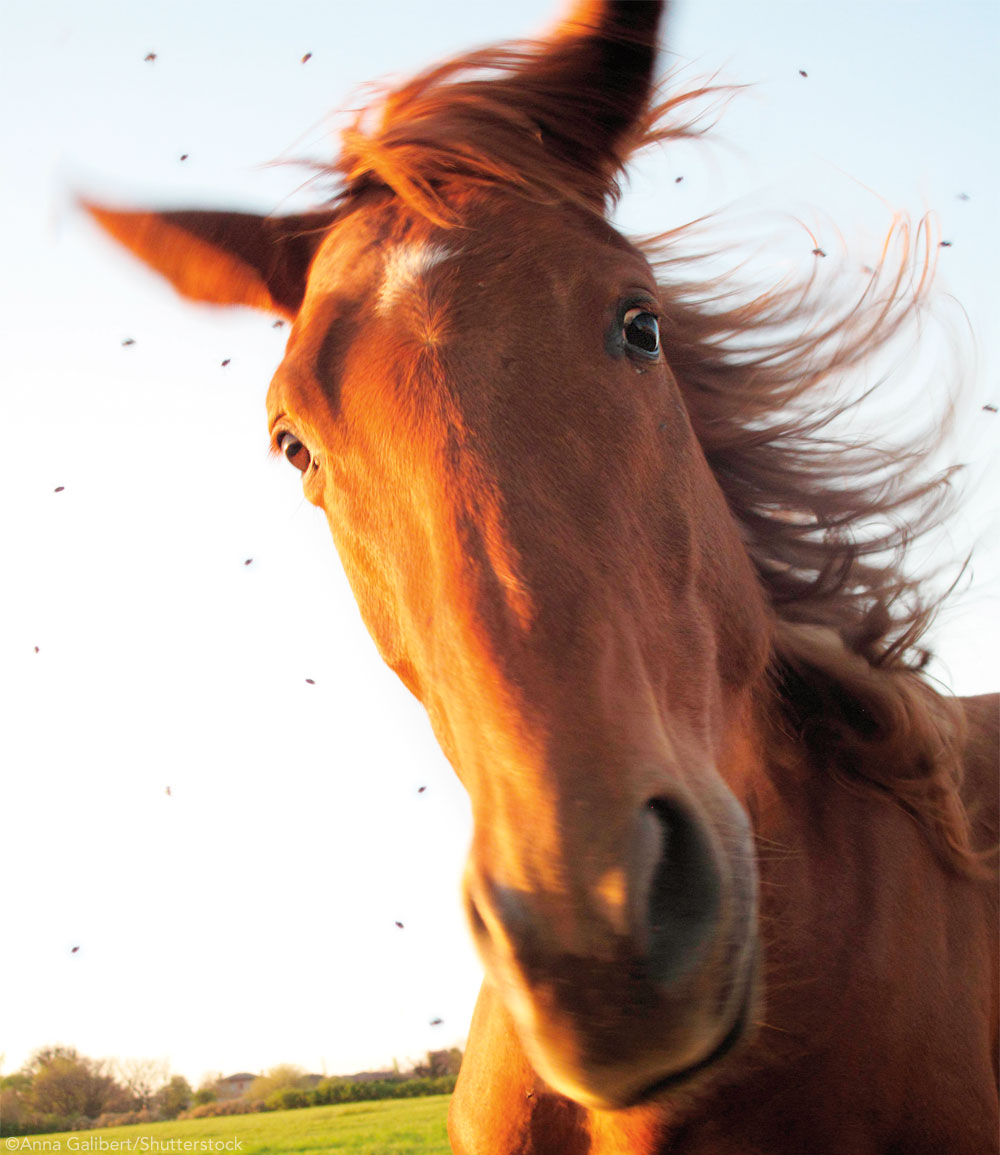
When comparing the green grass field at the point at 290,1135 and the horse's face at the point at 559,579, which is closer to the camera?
the horse's face at the point at 559,579

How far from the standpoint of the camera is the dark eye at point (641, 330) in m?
2.10

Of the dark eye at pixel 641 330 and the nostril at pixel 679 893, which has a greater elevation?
the dark eye at pixel 641 330

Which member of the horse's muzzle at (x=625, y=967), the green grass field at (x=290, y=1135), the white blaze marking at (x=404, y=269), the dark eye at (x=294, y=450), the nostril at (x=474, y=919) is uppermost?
the white blaze marking at (x=404, y=269)

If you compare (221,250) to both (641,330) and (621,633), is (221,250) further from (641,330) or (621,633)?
(621,633)

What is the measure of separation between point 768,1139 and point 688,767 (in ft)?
3.62

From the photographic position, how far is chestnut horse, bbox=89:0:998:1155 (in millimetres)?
1377

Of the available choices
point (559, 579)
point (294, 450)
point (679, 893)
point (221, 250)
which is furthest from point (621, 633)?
point (221, 250)

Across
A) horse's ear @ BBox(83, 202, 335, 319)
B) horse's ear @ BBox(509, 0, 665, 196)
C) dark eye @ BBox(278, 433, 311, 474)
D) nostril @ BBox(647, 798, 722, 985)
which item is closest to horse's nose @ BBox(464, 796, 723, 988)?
nostril @ BBox(647, 798, 722, 985)

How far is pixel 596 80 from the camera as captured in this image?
8.17ft

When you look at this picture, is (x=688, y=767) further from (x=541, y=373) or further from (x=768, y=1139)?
(x=768, y=1139)

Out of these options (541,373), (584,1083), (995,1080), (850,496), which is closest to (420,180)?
(541,373)

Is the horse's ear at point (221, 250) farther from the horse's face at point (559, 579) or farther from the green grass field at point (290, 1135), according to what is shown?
the green grass field at point (290, 1135)

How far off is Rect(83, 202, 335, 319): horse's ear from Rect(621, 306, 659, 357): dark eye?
140cm

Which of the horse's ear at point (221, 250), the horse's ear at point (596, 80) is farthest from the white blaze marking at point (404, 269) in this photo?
the horse's ear at point (221, 250)
